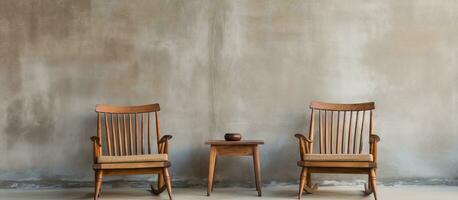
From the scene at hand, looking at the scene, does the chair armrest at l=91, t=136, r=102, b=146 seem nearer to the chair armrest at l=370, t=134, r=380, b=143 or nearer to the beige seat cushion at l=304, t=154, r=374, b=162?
the beige seat cushion at l=304, t=154, r=374, b=162

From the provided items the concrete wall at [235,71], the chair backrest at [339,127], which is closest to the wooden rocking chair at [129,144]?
the concrete wall at [235,71]

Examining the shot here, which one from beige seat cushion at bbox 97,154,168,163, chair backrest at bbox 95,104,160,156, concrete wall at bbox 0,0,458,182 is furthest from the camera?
concrete wall at bbox 0,0,458,182

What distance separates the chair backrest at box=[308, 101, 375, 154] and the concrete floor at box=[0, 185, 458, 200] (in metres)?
0.39

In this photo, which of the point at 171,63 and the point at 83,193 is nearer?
the point at 83,193

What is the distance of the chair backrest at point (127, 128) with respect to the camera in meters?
4.54

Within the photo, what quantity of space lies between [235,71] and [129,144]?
1239mm

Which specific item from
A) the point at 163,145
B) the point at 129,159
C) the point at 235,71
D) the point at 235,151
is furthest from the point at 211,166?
the point at 235,71

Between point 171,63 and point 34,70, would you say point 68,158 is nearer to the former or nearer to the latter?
point 34,70

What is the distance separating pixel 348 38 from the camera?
16.1 ft

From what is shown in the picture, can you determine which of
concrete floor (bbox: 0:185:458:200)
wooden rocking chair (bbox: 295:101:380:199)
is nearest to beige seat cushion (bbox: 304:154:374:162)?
wooden rocking chair (bbox: 295:101:380:199)

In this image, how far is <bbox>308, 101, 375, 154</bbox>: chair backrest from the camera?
459 centimetres

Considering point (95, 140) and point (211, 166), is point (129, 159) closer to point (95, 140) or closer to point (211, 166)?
point (95, 140)

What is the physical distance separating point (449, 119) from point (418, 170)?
0.59 m

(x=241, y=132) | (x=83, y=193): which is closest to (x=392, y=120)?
(x=241, y=132)
